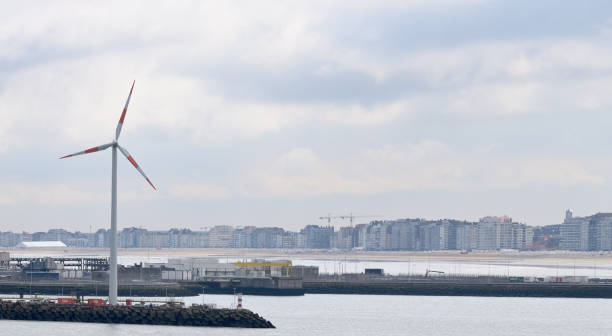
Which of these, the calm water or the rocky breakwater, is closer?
the rocky breakwater

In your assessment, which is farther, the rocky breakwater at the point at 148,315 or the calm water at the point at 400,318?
the calm water at the point at 400,318

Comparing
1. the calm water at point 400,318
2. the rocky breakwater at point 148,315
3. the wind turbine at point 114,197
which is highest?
the wind turbine at point 114,197

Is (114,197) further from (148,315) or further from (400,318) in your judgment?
(400,318)

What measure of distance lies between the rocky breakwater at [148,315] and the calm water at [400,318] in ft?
2.68

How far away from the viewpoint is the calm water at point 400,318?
94.8 metres

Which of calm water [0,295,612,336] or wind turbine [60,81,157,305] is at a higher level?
wind turbine [60,81,157,305]

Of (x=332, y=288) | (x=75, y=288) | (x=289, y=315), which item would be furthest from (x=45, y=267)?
(x=289, y=315)

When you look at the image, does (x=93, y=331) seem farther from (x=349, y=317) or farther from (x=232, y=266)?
(x=232, y=266)

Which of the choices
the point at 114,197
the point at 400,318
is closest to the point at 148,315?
the point at 114,197

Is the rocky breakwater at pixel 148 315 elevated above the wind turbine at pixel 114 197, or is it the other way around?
the wind turbine at pixel 114 197

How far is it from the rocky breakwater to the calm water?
32.1 inches

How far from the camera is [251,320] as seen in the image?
9500 centimetres

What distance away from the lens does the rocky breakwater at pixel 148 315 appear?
9456 cm

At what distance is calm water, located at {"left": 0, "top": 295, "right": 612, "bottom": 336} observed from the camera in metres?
94.8
